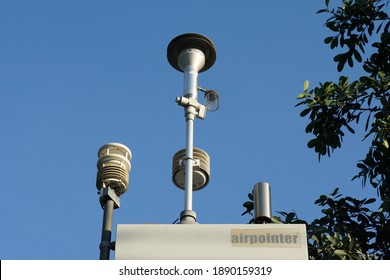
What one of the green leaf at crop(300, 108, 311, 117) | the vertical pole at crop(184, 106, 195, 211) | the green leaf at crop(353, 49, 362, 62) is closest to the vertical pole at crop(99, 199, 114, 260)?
Answer: the vertical pole at crop(184, 106, 195, 211)

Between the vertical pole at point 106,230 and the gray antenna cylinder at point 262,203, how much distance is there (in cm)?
150

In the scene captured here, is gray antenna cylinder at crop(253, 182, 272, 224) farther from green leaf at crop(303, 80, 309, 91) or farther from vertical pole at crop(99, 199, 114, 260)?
green leaf at crop(303, 80, 309, 91)

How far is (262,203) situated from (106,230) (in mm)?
1613

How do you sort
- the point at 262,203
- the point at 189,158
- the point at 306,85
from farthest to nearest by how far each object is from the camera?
the point at 306,85 < the point at 189,158 < the point at 262,203

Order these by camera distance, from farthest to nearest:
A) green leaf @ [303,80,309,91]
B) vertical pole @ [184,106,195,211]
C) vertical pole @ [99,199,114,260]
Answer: green leaf @ [303,80,309,91], vertical pole @ [184,106,195,211], vertical pole @ [99,199,114,260]

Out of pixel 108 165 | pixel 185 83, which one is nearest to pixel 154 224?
pixel 108 165

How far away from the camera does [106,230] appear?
7520mm

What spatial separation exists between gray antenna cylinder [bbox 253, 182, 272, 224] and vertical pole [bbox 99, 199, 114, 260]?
4.93ft

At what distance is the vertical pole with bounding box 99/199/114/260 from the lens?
23.7 ft

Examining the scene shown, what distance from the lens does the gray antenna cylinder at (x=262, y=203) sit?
7367mm

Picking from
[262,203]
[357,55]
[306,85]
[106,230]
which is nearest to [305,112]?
[306,85]

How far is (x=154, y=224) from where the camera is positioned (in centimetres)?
657

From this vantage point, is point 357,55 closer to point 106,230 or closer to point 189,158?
point 189,158
